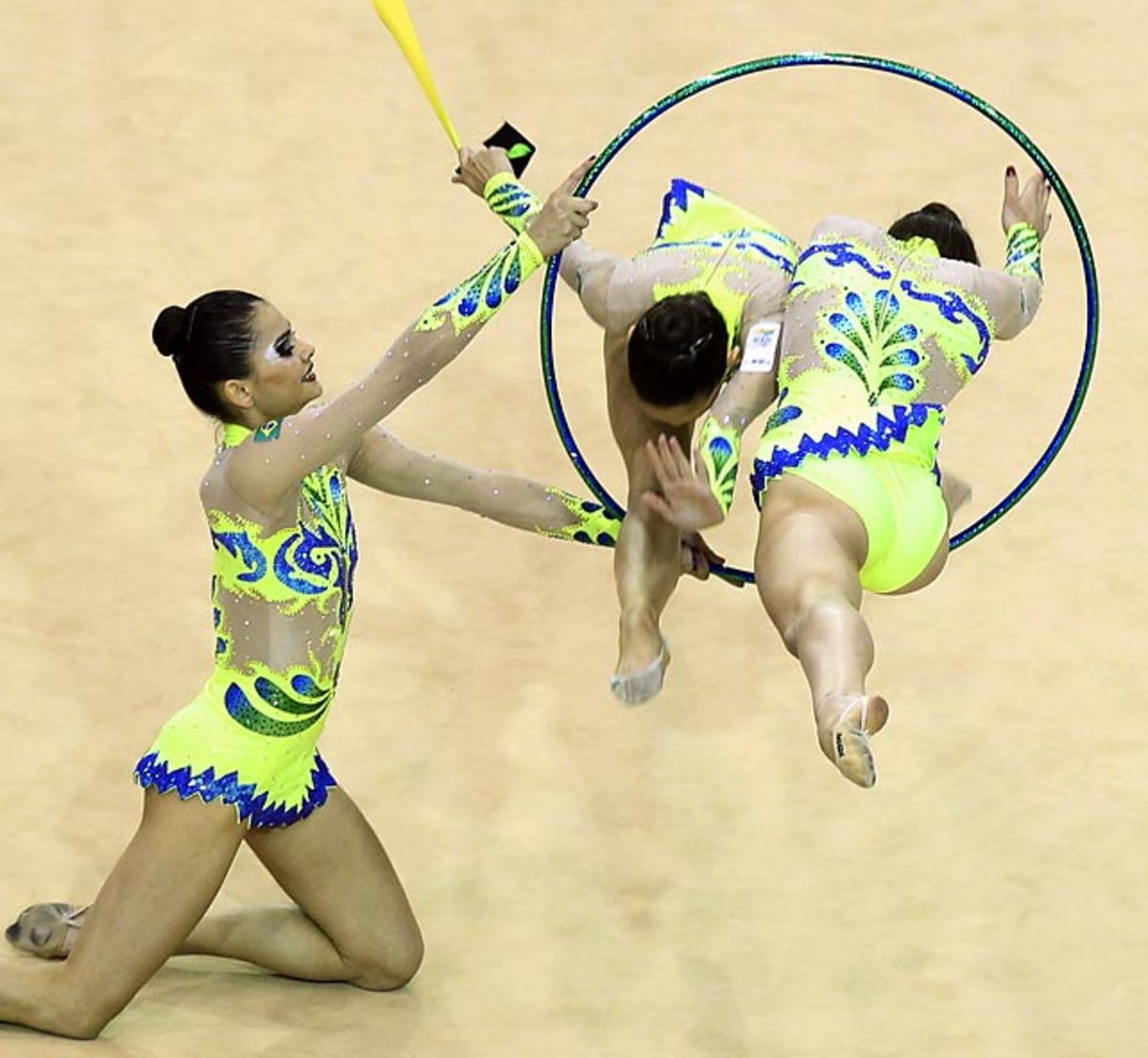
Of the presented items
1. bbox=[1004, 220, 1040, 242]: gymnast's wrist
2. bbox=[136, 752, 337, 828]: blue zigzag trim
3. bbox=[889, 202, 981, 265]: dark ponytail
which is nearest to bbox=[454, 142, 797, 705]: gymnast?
bbox=[889, 202, 981, 265]: dark ponytail

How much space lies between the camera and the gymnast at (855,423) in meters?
4.27

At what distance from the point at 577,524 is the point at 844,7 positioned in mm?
3358

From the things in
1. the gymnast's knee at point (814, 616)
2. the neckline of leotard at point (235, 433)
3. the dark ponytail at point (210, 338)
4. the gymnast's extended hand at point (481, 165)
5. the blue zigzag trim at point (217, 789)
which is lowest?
the blue zigzag trim at point (217, 789)

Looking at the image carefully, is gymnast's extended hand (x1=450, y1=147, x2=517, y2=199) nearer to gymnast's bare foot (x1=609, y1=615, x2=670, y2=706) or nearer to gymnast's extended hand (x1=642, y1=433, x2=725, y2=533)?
gymnast's extended hand (x1=642, y1=433, x2=725, y2=533)

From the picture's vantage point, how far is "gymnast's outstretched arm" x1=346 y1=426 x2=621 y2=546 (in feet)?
16.0

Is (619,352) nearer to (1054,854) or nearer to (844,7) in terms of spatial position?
(1054,854)

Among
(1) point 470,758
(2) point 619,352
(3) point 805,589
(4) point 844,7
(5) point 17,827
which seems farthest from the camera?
(4) point 844,7

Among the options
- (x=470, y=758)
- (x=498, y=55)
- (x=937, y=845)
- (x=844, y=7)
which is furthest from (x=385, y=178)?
(x=937, y=845)

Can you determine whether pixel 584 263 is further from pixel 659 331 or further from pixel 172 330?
pixel 172 330

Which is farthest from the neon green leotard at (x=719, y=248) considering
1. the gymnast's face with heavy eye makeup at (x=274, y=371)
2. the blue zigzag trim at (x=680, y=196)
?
the gymnast's face with heavy eye makeup at (x=274, y=371)

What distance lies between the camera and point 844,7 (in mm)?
7770

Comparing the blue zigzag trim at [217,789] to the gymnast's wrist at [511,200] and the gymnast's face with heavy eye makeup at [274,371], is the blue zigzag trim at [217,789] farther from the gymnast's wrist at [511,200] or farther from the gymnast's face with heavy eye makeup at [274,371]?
the gymnast's wrist at [511,200]

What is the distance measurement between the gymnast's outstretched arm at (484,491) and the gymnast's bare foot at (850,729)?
99 cm

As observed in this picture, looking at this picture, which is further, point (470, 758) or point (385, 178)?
point (385, 178)
